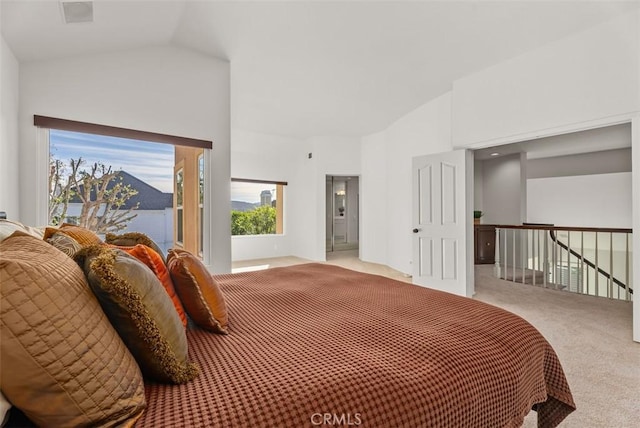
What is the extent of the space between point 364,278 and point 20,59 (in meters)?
3.30

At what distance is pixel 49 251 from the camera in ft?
2.67

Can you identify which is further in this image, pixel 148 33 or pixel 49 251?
pixel 148 33

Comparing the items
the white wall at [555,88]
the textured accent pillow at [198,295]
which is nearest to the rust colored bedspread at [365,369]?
the textured accent pillow at [198,295]

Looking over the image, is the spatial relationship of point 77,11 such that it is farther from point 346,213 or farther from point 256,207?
point 346,213

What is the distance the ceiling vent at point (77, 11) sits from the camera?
2164 mm

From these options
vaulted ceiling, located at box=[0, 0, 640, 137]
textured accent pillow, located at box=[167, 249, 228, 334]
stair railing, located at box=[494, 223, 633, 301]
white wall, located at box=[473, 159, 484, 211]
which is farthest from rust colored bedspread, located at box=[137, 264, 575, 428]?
white wall, located at box=[473, 159, 484, 211]

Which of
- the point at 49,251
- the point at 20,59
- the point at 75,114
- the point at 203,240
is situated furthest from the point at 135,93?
the point at 49,251

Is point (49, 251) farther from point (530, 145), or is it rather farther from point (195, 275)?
point (530, 145)

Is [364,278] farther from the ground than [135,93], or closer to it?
closer to it

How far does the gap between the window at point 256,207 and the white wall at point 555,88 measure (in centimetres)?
453

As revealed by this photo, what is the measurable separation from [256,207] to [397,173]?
10.9ft

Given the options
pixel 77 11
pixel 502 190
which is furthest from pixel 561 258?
pixel 77 11

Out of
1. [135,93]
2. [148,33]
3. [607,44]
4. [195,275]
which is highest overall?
[148,33]

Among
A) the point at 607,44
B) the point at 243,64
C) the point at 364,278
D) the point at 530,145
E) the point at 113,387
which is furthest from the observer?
the point at 530,145
